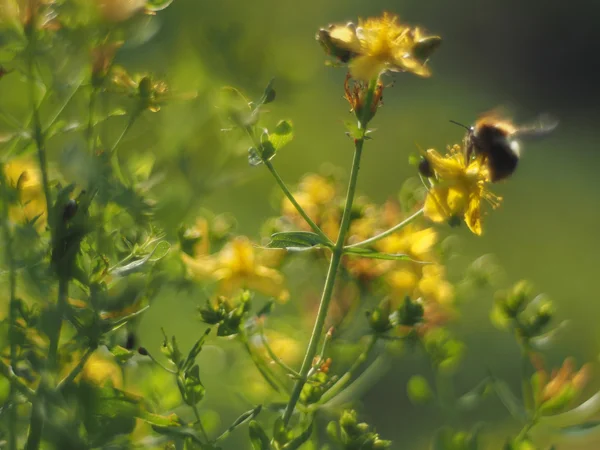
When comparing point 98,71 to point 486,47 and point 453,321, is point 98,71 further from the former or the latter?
point 486,47

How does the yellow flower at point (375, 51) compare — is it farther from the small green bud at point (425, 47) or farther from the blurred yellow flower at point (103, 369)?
the blurred yellow flower at point (103, 369)

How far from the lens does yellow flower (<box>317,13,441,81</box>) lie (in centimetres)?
52

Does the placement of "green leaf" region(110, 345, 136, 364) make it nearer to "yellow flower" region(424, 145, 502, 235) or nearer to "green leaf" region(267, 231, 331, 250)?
"green leaf" region(267, 231, 331, 250)

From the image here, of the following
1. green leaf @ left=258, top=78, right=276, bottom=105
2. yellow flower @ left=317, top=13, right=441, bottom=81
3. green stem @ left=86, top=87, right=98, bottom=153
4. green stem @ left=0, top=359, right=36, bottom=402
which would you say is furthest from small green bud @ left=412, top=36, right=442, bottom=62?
green stem @ left=0, top=359, right=36, bottom=402

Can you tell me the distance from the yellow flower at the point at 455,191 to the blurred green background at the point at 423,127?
11 cm

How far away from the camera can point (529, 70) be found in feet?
13.5

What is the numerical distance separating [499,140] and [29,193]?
1.28 ft

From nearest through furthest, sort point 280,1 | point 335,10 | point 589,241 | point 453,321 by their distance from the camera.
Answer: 1. point 453,321
2. point 589,241
3. point 280,1
4. point 335,10

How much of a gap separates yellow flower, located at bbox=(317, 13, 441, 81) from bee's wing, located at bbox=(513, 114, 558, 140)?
0.22 m

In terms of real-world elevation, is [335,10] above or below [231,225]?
below

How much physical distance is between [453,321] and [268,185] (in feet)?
5.50

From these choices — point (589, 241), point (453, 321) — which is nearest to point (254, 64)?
point (453, 321)

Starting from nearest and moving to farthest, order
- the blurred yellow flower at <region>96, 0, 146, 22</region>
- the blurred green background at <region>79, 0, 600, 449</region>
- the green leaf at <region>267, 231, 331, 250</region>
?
1. the blurred yellow flower at <region>96, 0, 146, 22</region>
2. the green leaf at <region>267, 231, 331, 250</region>
3. the blurred green background at <region>79, 0, 600, 449</region>

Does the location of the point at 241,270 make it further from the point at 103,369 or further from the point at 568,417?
the point at 568,417
